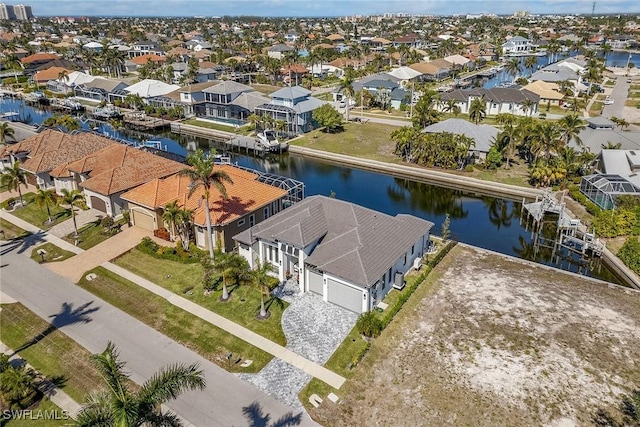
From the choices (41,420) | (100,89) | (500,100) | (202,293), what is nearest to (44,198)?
(202,293)

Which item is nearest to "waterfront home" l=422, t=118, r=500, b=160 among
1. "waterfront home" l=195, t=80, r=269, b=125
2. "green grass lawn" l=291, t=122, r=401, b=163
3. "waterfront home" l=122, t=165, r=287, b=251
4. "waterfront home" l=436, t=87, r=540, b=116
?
"green grass lawn" l=291, t=122, r=401, b=163

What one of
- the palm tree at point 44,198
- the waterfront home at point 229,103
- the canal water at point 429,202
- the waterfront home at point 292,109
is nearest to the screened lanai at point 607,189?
the canal water at point 429,202

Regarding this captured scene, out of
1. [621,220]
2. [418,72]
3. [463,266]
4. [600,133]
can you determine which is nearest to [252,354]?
[463,266]

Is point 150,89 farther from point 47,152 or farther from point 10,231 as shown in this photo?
point 10,231

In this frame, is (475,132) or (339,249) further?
(475,132)

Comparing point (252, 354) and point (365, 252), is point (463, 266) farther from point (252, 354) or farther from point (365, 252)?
point (252, 354)

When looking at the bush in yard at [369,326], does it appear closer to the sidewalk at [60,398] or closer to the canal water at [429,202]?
the sidewalk at [60,398]

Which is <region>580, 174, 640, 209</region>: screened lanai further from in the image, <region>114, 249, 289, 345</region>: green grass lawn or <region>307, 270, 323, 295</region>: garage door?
<region>114, 249, 289, 345</region>: green grass lawn
